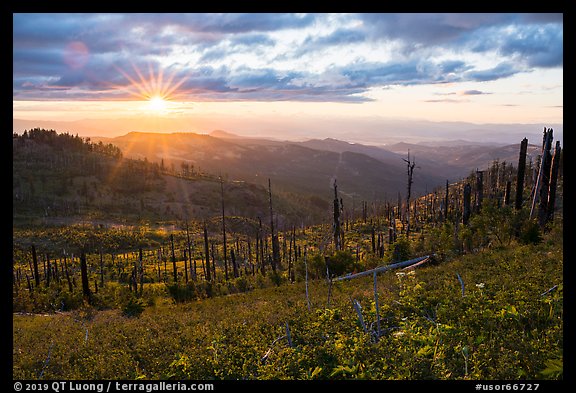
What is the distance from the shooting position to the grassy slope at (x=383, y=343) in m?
6.87

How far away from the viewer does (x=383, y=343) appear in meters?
8.29

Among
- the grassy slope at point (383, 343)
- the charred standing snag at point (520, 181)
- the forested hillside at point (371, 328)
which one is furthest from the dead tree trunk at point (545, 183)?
the grassy slope at point (383, 343)

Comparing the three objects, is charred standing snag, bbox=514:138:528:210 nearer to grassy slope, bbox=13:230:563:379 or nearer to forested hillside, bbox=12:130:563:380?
forested hillside, bbox=12:130:563:380

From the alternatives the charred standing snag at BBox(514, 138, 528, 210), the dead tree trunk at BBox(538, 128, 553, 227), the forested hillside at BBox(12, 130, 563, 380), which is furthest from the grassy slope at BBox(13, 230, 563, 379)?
the charred standing snag at BBox(514, 138, 528, 210)

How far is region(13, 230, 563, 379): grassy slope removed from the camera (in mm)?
6867

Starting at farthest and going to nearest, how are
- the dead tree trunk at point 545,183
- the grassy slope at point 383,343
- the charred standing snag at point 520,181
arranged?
the charred standing snag at point 520,181, the dead tree trunk at point 545,183, the grassy slope at point 383,343

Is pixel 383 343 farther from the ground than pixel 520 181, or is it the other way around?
pixel 520 181

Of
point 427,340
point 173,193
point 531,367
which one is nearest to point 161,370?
point 427,340

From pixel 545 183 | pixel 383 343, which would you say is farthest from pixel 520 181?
pixel 383 343

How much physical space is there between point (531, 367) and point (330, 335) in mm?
Result: 5055

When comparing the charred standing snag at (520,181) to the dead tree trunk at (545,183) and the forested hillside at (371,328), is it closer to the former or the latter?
the forested hillside at (371,328)

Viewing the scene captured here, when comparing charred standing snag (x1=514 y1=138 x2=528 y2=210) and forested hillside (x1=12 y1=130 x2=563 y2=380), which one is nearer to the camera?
forested hillside (x1=12 y1=130 x2=563 y2=380)

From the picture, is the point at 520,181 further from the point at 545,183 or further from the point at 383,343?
the point at 383,343

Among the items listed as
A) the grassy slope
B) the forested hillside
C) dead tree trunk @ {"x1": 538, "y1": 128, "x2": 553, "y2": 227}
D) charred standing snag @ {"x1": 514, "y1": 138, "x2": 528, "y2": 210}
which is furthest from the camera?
charred standing snag @ {"x1": 514, "y1": 138, "x2": 528, "y2": 210}
